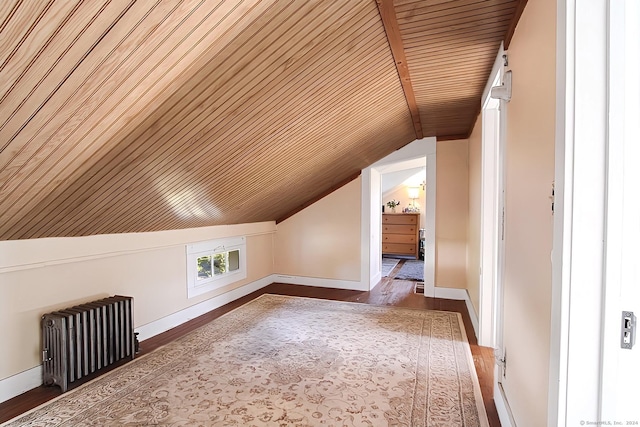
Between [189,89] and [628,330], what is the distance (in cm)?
201

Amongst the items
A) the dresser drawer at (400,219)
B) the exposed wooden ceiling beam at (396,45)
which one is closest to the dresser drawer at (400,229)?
the dresser drawer at (400,219)

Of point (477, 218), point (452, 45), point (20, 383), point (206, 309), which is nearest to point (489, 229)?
point (477, 218)

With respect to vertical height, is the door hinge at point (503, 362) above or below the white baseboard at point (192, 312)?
above


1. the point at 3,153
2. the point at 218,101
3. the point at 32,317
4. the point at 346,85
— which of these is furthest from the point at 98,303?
the point at 346,85

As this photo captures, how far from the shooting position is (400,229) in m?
8.31

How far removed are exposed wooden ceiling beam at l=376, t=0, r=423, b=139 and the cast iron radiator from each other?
2862 millimetres

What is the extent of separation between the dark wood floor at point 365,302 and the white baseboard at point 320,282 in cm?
13

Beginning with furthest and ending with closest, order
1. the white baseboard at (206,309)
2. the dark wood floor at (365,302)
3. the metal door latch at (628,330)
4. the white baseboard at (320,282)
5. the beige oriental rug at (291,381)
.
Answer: the white baseboard at (320,282) → the white baseboard at (206,309) → the dark wood floor at (365,302) → the beige oriental rug at (291,381) → the metal door latch at (628,330)

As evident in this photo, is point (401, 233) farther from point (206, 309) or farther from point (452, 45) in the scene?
point (452, 45)

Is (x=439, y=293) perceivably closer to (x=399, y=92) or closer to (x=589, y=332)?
(x=399, y=92)

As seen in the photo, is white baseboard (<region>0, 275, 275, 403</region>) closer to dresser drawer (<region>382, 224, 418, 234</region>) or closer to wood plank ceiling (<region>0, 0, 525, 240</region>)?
wood plank ceiling (<region>0, 0, 525, 240</region>)

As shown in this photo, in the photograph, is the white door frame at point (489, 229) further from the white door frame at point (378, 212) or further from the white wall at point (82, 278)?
the white wall at point (82, 278)

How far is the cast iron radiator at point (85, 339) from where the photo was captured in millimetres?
2289

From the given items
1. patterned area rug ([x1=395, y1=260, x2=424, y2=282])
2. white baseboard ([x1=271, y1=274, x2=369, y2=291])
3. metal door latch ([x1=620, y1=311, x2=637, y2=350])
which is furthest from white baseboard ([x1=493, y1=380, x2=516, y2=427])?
patterned area rug ([x1=395, y1=260, x2=424, y2=282])
